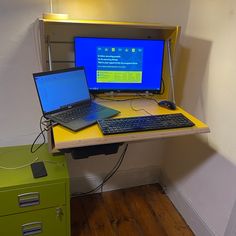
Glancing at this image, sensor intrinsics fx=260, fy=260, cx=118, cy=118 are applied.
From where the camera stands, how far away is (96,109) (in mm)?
1461

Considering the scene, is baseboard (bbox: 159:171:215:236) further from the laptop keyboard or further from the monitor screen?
the laptop keyboard

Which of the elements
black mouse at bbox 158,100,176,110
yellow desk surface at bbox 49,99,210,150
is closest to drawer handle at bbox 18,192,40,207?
yellow desk surface at bbox 49,99,210,150

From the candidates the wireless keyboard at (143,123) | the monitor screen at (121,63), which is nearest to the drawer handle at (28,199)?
the wireless keyboard at (143,123)

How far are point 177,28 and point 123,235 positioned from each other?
55.3 inches

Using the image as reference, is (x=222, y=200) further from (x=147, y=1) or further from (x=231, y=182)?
(x=147, y=1)

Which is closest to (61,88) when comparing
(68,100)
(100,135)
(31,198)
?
(68,100)

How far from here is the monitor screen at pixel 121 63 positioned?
156 cm

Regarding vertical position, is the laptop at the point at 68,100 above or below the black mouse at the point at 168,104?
above

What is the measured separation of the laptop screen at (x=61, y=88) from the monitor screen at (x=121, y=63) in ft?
0.40

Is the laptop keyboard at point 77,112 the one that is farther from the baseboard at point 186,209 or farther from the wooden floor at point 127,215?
the baseboard at point 186,209

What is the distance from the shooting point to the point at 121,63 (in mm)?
1618

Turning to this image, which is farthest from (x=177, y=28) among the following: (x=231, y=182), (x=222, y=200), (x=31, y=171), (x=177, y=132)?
(x=31, y=171)

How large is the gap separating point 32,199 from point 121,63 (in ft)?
3.09

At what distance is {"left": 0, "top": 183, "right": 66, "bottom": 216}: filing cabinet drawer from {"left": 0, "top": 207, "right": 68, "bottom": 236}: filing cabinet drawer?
41 mm
